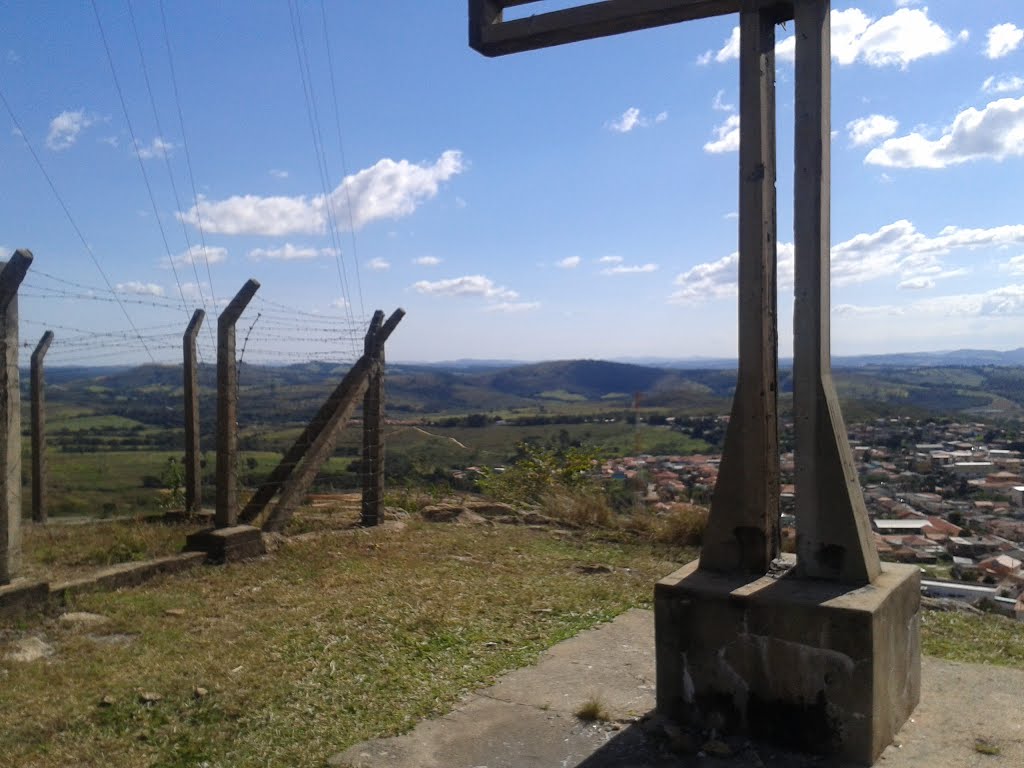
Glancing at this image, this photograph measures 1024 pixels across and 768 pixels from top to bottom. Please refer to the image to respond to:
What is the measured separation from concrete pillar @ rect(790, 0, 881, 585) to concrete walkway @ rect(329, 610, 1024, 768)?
2.50 ft

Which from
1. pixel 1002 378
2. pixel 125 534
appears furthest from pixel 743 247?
pixel 1002 378

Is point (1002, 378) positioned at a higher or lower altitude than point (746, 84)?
lower

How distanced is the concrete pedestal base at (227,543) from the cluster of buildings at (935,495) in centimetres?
446

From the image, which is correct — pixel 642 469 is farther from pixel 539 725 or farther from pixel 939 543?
pixel 539 725

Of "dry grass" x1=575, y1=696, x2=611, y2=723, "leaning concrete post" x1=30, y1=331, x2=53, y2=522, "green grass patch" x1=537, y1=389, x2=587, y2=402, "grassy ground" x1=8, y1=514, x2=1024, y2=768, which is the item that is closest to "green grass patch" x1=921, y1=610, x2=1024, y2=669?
"grassy ground" x1=8, y1=514, x2=1024, y2=768

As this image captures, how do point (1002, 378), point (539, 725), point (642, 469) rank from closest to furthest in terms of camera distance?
1. point (539, 725)
2. point (642, 469)
3. point (1002, 378)

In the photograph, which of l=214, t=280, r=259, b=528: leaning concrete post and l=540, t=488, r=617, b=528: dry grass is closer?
l=214, t=280, r=259, b=528: leaning concrete post

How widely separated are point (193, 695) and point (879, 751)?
3109 millimetres

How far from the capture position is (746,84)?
389 cm

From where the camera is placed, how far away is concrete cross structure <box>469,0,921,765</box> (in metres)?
3.36

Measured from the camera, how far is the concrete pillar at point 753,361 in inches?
150

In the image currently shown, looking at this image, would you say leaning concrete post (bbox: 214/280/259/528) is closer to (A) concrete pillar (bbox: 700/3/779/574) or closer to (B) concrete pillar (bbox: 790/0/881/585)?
(A) concrete pillar (bbox: 700/3/779/574)

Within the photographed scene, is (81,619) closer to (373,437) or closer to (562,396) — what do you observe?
(373,437)

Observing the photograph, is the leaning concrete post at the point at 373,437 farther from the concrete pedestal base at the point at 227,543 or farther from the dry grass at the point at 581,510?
the dry grass at the point at 581,510
